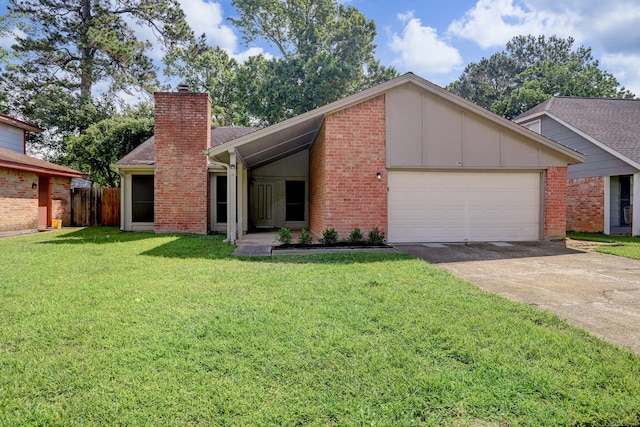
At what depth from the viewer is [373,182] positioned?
8.89m

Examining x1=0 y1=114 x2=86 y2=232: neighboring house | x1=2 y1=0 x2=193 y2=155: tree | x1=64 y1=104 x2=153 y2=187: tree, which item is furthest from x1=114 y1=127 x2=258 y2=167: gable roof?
x1=2 y1=0 x2=193 y2=155: tree

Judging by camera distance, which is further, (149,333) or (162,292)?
(162,292)

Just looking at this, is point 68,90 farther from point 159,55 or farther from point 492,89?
point 492,89

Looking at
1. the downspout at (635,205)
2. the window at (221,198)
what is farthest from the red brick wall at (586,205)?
the window at (221,198)

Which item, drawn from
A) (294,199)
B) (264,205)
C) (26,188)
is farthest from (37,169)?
(294,199)

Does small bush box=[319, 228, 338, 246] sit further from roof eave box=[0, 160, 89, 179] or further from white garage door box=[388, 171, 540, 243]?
roof eave box=[0, 160, 89, 179]

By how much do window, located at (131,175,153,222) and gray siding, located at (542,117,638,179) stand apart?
16.3 meters

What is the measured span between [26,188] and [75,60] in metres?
15.4

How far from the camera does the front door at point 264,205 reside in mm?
14828

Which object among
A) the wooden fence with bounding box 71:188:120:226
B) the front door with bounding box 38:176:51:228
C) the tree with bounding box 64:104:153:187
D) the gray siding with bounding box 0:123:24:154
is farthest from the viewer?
the tree with bounding box 64:104:153:187

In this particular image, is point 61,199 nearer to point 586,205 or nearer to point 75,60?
point 75,60

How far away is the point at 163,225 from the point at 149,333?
31.5 feet

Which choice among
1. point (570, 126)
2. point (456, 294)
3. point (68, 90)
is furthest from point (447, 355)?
point (68, 90)

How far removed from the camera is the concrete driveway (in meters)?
3.56
